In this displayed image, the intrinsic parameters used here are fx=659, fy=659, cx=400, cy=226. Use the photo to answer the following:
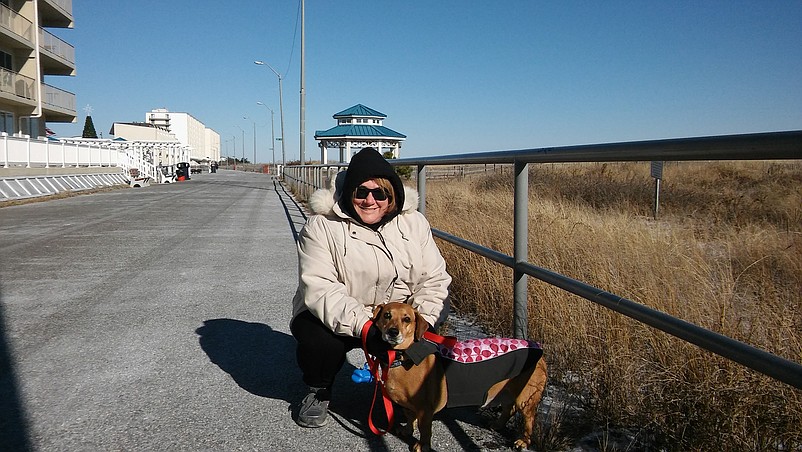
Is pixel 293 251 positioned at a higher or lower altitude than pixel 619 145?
lower

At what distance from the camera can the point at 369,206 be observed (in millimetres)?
3223

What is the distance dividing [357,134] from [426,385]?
132 ft

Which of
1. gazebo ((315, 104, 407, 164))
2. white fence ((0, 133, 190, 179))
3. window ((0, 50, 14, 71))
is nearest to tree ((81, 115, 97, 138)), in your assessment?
white fence ((0, 133, 190, 179))

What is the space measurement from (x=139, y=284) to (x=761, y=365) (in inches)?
223

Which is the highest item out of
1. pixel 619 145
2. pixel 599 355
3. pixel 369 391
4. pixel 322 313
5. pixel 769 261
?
pixel 619 145

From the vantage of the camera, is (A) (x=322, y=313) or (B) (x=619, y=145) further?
(A) (x=322, y=313)

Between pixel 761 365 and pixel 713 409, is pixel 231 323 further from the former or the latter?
pixel 761 365

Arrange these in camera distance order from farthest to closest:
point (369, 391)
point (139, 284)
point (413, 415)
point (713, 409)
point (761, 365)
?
point (139, 284) → point (369, 391) → point (413, 415) → point (713, 409) → point (761, 365)

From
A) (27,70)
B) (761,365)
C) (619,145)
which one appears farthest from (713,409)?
(27,70)

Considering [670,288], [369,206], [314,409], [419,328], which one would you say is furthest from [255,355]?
[670,288]

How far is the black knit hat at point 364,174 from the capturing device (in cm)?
316

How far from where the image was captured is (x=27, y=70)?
103ft

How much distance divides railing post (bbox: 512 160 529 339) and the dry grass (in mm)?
255

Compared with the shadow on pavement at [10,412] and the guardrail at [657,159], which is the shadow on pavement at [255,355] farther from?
the guardrail at [657,159]
